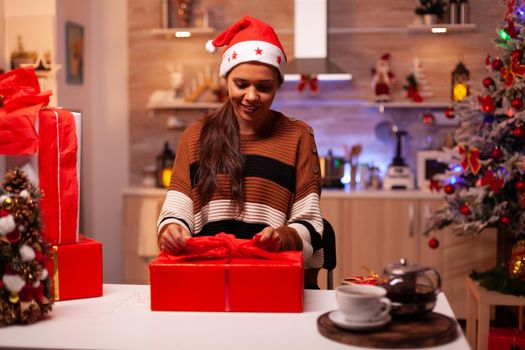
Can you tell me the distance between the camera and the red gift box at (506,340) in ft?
10.4

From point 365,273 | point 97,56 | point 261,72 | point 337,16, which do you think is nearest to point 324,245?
point 261,72

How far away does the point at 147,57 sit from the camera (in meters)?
5.15

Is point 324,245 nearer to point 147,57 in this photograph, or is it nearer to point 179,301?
point 179,301

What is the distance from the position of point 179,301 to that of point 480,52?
3739 millimetres

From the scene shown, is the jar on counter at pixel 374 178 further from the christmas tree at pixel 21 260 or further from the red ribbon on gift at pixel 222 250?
the christmas tree at pixel 21 260

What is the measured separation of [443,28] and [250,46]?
2950mm

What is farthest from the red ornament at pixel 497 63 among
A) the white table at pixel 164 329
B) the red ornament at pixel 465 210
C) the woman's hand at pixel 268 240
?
the woman's hand at pixel 268 240

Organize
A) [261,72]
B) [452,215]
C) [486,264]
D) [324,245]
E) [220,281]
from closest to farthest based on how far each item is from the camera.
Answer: [220,281] < [261,72] < [324,245] < [452,215] < [486,264]

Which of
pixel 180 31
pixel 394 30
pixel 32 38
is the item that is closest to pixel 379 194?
pixel 394 30

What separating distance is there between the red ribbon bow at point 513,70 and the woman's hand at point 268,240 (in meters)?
2.26

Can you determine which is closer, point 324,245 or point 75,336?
point 75,336

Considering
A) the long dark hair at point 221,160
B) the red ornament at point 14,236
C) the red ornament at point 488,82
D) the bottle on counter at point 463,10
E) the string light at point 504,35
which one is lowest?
the red ornament at point 14,236

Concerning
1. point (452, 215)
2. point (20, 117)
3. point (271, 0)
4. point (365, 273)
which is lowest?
point (365, 273)

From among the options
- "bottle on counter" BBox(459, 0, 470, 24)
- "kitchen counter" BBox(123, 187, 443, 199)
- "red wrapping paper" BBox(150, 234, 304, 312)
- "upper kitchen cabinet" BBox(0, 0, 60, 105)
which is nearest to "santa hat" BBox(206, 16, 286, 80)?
"red wrapping paper" BBox(150, 234, 304, 312)
